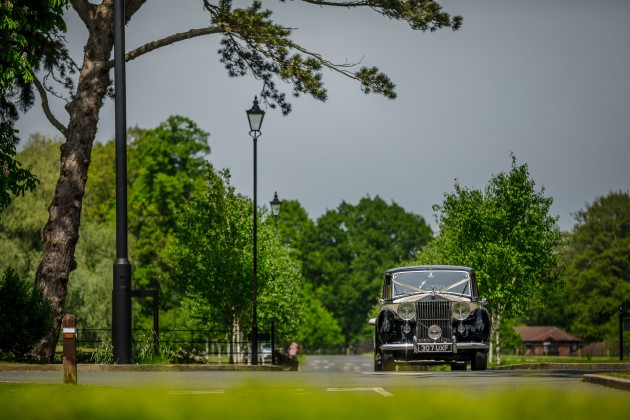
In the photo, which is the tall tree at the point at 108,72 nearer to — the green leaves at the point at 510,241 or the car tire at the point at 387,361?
the car tire at the point at 387,361

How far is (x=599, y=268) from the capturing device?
365 feet

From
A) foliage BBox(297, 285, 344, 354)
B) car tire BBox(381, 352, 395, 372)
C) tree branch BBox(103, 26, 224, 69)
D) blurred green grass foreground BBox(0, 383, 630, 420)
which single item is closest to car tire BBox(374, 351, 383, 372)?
car tire BBox(381, 352, 395, 372)

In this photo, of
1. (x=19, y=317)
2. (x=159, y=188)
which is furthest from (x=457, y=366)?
(x=159, y=188)

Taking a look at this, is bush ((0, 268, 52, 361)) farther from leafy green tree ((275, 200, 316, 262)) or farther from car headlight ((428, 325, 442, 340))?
leafy green tree ((275, 200, 316, 262))

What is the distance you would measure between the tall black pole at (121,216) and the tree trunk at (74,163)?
7.11m

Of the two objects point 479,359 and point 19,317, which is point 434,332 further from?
point 19,317

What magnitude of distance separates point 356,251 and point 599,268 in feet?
96.9

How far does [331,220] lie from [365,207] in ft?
18.7

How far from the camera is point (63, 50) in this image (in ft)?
112

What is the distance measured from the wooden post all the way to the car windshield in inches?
399

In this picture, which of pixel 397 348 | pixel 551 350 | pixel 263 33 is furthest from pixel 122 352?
pixel 551 350

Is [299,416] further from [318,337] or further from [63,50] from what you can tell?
[318,337]

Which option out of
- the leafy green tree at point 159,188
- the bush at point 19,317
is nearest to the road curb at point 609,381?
the bush at point 19,317

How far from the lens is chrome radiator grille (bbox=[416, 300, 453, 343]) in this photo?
22.9 meters
